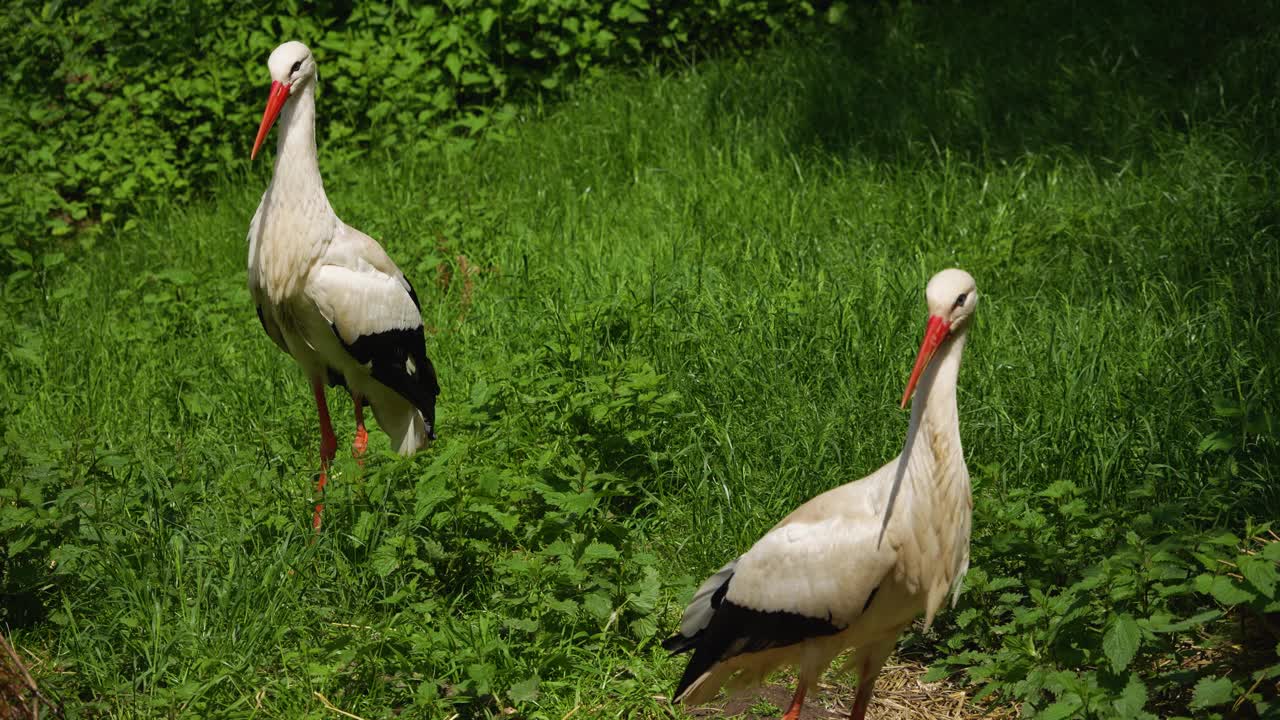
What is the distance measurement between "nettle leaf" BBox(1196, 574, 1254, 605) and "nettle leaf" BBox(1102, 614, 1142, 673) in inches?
6.8

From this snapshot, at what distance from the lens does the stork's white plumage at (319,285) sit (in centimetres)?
382

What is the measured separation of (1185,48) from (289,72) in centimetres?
469

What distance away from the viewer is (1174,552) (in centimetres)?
296

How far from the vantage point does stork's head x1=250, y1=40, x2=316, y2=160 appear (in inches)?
146

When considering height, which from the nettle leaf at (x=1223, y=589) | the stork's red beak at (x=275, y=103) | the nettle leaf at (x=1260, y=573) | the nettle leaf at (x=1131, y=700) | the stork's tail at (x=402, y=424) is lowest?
the stork's tail at (x=402, y=424)

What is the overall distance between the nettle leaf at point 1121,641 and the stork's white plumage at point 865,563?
0.34 meters

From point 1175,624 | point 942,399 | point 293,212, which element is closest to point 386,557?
point 293,212

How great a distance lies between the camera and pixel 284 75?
148 inches

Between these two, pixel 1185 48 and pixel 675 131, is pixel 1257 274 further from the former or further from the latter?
pixel 675 131

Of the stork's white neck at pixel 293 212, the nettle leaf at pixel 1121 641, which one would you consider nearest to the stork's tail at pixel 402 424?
the stork's white neck at pixel 293 212

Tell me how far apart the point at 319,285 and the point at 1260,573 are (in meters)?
2.82

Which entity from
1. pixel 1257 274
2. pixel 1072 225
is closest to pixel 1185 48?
pixel 1072 225

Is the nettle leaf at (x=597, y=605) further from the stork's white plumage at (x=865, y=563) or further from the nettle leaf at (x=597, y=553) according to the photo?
the stork's white plumage at (x=865, y=563)

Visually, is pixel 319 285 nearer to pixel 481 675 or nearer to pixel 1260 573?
pixel 481 675
